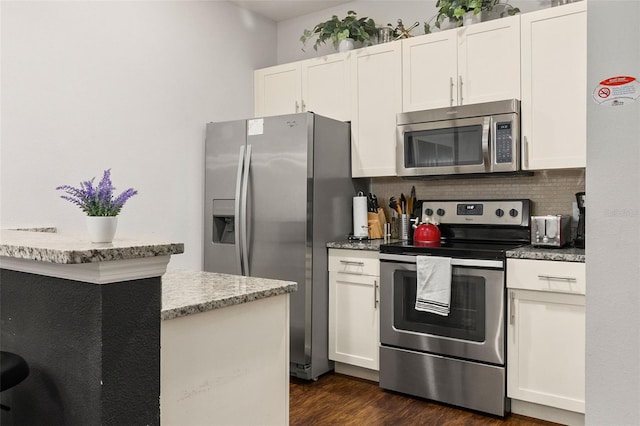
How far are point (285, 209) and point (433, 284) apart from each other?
106 cm

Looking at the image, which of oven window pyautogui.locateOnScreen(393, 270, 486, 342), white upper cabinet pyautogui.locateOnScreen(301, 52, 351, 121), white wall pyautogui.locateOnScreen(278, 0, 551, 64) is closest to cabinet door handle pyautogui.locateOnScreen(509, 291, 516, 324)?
oven window pyautogui.locateOnScreen(393, 270, 486, 342)

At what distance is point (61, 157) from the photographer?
9.57 ft

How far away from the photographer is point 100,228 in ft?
4.17

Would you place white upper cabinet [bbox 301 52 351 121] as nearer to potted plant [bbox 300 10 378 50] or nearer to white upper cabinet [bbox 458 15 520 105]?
potted plant [bbox 300 10 378 50]

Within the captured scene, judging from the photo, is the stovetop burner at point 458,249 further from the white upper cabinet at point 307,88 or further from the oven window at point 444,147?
the white upper cabinet at point 307,88

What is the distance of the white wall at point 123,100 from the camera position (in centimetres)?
274

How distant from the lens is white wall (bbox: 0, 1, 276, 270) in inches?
108

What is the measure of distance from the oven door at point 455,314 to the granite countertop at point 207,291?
1402 millimetres

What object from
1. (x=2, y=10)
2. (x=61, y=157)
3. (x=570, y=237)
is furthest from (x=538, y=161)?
(x=2, y=10)

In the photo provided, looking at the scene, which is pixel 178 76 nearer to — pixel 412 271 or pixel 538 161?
pixel 412 271

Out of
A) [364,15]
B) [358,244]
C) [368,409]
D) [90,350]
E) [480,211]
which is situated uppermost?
[364,15]

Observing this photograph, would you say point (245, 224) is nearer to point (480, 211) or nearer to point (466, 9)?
point (480, 211)

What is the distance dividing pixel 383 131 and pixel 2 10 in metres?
2.28

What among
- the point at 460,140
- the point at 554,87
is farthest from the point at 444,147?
the point at 554,87
